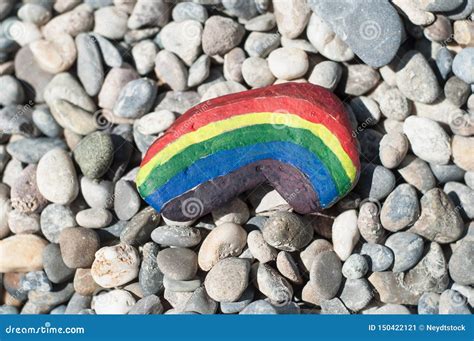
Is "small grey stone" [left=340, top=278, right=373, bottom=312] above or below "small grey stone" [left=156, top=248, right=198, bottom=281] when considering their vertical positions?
below

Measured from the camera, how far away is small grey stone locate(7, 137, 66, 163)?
296cm

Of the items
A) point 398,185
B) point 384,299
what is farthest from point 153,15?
point 384,299

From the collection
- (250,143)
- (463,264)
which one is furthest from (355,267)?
(250,143)

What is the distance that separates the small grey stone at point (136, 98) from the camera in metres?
2.94

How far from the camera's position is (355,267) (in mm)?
2596

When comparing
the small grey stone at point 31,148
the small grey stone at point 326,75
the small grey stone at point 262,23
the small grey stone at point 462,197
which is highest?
the small grey stone at point 262,23

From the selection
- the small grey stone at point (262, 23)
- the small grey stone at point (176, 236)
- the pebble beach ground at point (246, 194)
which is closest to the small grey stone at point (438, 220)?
the pebble beach ground at point (246, 194)

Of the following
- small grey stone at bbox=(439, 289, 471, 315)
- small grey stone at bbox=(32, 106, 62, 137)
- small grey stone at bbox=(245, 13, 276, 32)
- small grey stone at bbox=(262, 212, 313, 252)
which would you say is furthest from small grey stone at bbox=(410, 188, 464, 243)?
small grey stone at bbox=(32, 106, 62, 137)

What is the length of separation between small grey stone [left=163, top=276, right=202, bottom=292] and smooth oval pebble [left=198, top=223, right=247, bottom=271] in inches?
2.9

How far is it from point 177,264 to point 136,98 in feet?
2.76

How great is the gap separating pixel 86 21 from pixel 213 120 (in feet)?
3.33

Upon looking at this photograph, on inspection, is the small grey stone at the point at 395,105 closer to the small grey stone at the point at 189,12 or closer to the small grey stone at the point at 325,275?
the small grey stone at the point at 325,275

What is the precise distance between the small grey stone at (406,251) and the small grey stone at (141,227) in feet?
3.48

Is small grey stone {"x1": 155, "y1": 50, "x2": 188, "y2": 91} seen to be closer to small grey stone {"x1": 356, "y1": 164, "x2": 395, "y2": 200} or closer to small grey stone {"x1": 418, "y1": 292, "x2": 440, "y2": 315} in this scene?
small grey stone {"x1": 356, "y1": 164, "x2": 395, "y2": 200}
